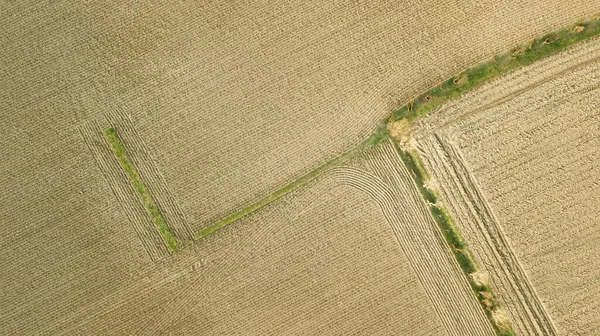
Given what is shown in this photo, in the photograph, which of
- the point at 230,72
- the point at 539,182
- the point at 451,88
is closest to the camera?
the point at 539,182

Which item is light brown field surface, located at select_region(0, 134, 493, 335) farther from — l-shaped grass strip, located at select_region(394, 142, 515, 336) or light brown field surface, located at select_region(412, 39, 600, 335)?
light brown field surface, located at select_region(412, 39, 600, 335)

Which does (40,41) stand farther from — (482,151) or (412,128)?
(482,151)

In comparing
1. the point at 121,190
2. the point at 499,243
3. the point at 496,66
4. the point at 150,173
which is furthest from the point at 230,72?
the point at 499,243

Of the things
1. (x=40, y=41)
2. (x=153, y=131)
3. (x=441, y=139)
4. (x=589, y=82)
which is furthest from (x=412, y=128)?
(x=40, y=41)

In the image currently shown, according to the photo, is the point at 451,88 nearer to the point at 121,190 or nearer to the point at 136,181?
the point at 136,181

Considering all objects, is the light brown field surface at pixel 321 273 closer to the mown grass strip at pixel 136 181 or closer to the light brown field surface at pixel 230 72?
the mown grass strip at pixel 136 181

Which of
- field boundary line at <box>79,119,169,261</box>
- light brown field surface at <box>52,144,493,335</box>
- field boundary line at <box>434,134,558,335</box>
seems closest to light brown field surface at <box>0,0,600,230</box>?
field boundary line at <box>79,119,169,261</box>

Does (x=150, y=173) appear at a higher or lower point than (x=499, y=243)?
higher
